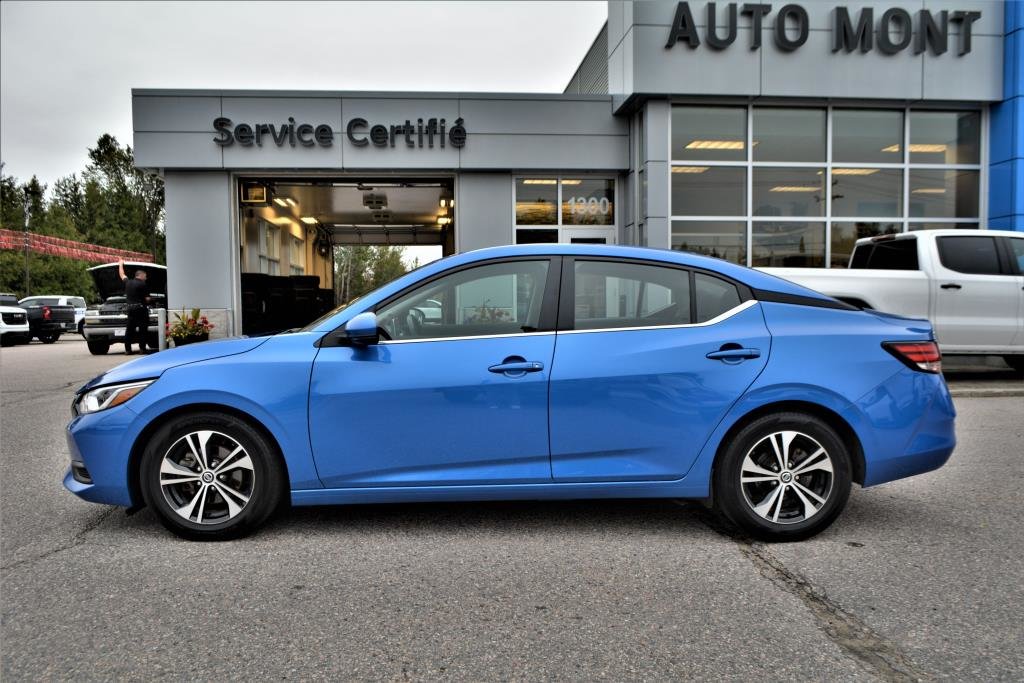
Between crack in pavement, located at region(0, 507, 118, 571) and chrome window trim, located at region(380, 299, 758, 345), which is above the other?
chrome window trim, located at region(380, 299, 758, 345)

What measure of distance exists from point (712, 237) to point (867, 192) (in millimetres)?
3403

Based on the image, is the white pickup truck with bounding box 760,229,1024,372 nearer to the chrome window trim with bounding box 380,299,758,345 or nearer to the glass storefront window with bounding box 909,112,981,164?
the chrome window trim with bounding box 380,299,758,345

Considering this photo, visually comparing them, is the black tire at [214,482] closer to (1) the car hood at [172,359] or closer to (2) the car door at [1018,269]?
(1) the car hood at [172,359]

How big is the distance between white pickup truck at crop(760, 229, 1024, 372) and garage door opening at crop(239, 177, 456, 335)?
320 inches

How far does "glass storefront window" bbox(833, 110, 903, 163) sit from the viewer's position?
14.9 m

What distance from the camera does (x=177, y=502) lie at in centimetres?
378

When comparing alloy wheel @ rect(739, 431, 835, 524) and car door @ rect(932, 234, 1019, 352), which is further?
car door @ rect(932, 234, 1019, 352)

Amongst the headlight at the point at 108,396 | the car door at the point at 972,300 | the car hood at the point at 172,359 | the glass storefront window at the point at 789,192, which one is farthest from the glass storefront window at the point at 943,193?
the headlight at the point at 108,396

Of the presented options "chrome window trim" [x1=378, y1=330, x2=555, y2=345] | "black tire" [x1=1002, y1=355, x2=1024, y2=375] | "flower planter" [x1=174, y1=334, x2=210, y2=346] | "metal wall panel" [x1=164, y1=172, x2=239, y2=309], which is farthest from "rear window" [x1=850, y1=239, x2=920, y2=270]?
"metal wall panel" [x1=164, y1=172, x2=239, y2=309]

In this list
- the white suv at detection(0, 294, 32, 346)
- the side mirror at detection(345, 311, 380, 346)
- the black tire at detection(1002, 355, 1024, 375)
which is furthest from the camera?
the white suv at detection(0, 294, 32, 346)

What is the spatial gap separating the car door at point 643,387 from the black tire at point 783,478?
0.21 meters

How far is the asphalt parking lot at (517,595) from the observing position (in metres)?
2.56

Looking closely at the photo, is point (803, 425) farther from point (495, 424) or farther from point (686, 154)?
point (686, 154)

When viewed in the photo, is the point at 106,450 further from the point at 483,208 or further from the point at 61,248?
the point at 61,248
